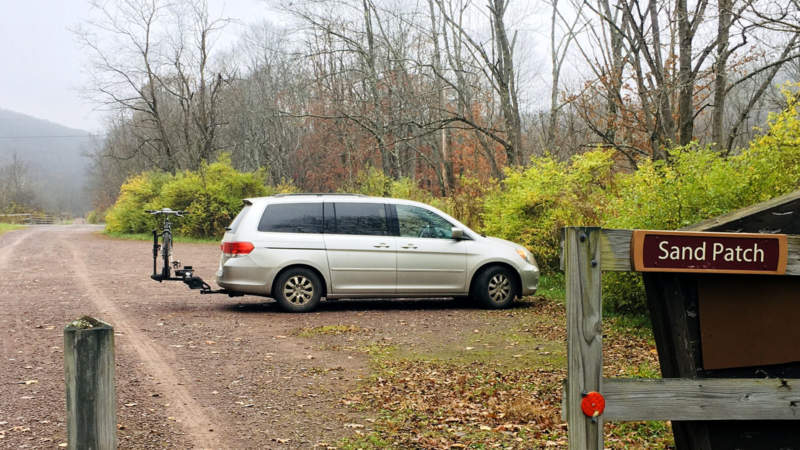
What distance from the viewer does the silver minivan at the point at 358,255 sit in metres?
11.9

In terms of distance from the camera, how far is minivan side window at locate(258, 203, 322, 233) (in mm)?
12047

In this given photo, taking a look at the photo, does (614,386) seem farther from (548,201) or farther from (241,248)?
(548,201)

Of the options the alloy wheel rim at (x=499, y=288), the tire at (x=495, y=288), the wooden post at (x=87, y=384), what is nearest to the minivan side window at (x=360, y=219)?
the tire at (x=495, y=288)

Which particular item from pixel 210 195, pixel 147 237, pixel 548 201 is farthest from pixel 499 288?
pixel 147 237

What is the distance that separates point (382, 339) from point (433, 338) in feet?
2.27

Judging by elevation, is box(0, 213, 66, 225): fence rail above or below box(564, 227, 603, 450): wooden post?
above

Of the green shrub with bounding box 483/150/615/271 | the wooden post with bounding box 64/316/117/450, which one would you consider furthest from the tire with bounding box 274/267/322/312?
the wooden post with bounding box 64/316/117/450

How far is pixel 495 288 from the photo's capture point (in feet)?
41.3

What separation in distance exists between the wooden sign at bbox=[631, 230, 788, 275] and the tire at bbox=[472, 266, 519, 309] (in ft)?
30.9

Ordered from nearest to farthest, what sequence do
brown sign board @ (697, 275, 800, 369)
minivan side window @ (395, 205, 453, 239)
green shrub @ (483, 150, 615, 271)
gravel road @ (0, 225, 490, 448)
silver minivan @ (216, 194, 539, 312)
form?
brown sign board @ (697, 275, 800, 369) → gravel road @ (0, 225, 490, 448) → silver minivan @ (216, 194, 539, 312) → minivan side window @ (395, 205, 453, 239) → green shrub @ (483, 150, 615, 271)

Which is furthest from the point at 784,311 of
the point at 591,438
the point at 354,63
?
the point at 354,63

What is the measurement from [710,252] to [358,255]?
30.6 feet

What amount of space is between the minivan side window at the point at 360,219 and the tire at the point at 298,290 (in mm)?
903

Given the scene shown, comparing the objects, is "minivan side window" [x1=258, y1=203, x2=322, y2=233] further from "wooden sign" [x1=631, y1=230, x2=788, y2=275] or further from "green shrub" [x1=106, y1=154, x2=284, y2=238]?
"green shrub" [x1=106, y1=154, x2=284, y2=238]
